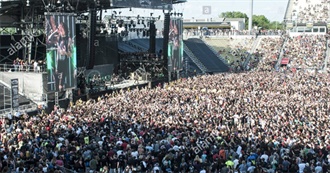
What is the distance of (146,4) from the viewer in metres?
35.2

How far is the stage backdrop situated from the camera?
3722 centimetres

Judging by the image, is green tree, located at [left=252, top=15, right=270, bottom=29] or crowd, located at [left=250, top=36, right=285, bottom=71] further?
green tree, located at [left=252, top=15, right=270, bottom=29]

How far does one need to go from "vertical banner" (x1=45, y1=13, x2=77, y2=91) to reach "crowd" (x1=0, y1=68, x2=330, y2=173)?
2.96 meters

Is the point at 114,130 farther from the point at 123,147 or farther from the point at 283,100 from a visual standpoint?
the point at 283,100

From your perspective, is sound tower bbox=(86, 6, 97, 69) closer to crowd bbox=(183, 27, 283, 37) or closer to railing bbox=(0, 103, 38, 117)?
railing bbox=(0, 103, 38, 117)


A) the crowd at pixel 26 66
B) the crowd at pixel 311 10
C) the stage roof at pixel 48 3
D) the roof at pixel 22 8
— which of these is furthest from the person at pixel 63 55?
the crowd at pixel 311 10

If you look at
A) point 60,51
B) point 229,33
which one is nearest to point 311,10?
point 229,33

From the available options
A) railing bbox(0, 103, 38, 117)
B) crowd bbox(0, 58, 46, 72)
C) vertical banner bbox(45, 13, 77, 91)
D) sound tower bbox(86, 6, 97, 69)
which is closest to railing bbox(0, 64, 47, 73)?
crowd bbox(0, 58, 46, 72)

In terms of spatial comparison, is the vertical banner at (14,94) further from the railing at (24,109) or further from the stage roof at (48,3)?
the stage roof at (48,3)

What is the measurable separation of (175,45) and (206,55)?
1416 centimetres

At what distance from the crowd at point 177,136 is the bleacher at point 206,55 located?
71.8 ft

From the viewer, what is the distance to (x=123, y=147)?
46.4 ft

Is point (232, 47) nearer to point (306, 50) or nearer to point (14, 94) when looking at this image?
point (306, 50)

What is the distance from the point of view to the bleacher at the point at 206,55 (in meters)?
48.4
